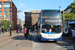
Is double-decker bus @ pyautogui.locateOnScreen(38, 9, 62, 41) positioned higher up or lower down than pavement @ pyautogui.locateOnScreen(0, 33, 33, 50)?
higher up

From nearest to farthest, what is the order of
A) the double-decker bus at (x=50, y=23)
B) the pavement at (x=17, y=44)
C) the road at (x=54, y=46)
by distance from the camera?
the pavement at (x=17, y=44), the road at (x=54, y=46), the double-decker bus at (x=50, y=23)

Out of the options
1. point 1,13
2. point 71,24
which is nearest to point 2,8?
point 1,13

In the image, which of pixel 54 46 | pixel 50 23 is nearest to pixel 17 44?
pixel 54 46

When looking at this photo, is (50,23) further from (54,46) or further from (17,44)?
(17,44)

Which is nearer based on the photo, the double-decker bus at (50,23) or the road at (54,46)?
the road at (54,46)

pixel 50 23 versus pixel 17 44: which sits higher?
pixel 50 23

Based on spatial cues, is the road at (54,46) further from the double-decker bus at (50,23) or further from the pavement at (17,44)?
the double-decker bus at (50,23)

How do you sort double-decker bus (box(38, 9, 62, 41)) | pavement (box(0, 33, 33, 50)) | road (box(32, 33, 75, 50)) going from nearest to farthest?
pavement (box(0, 33, 33, 50)) → road (box(32, 33, 75, 50)) → double-decker bus (box(38, 9, 62, 41))

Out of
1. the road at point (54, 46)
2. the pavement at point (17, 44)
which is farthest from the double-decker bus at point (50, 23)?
the pavement at point (17, 44)

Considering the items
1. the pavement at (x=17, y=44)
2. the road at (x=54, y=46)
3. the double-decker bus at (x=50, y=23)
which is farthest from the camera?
the double-decker bus at (x=50, y=23)

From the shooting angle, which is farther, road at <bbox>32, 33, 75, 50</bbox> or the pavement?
Answer: road at <bbox>32, 33, 75, 50</bbox>

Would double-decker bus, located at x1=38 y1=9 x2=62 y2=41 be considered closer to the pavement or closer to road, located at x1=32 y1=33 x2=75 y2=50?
road, located at x1=32 y1=33 x2=75 y2=50

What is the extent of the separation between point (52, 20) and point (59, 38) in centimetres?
214

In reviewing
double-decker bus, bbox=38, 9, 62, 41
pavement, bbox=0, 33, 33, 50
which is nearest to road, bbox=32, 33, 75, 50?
pavement, bbox=0, 33, 33, 50
